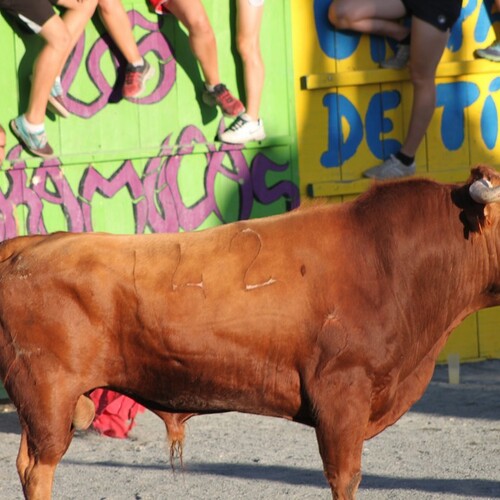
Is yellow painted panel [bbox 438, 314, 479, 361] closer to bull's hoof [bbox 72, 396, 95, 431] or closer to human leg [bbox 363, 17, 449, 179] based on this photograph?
human leg [bbox 363, 17, 449, 179]

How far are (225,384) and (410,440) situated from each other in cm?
244

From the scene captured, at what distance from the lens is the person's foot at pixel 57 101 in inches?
282

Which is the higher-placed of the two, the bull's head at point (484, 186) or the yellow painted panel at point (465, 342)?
the bull's head at point (484, 186)

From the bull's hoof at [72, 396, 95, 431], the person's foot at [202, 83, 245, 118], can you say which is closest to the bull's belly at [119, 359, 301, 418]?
the bull's hoof at [72, 396, 95, 431]

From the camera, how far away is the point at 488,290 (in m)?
4.46

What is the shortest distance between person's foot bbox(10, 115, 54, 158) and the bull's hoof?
2.92 metres

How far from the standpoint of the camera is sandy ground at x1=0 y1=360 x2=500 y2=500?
18.2 feet

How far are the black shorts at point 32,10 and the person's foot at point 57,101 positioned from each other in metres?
0.38

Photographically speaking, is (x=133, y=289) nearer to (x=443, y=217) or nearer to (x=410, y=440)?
(x=443, y=217)

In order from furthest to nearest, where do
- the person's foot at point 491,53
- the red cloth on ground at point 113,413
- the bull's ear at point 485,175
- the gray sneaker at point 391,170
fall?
the person's foot at point 491,53, the gray sneaker at point 391,170, the red cloth on ground at point 113,413, the bull's ear at point 485,175

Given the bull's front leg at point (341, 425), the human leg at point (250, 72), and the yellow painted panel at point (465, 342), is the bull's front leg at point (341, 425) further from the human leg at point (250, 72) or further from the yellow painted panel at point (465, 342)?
the yellow painted panel at point (465, 342)

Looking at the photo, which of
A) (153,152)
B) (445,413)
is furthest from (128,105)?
(445,413)

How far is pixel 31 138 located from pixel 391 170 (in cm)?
234

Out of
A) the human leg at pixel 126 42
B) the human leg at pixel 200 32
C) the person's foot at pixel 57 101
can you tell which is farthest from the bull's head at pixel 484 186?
the person's foot at pixel 57 101
